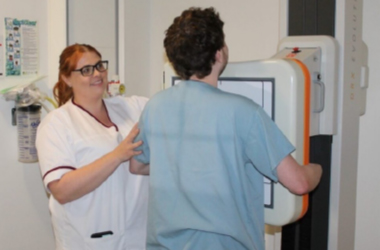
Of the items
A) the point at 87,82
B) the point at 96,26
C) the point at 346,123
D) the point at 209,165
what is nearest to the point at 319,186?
the point at 346,123

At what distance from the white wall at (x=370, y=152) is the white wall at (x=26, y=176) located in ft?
5.08

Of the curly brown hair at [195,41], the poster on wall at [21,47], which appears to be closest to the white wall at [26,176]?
the poster on wall at [21,47]

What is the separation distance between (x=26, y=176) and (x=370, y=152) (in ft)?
5.70

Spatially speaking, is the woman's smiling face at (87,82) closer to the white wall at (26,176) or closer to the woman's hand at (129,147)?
the woman's hand at (129,147)

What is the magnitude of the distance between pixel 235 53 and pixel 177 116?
1473 millimetres

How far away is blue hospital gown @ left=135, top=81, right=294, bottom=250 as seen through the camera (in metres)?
1.28

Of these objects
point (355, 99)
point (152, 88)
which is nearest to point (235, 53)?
point (152, 88)

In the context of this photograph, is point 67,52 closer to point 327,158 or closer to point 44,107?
point 44,107

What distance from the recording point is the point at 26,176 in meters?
2.42

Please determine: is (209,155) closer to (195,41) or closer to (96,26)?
(195,41)

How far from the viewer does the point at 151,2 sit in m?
3.10

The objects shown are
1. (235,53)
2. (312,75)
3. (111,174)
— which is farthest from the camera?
(235,53)

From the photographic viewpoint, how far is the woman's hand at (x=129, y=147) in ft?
5.10

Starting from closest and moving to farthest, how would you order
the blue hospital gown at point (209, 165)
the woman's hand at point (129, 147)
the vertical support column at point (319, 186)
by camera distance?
the blue hospital gown at point (209, 165) < the woman's hand at point (129, 147) < the vertical support column at point (319, 186)
